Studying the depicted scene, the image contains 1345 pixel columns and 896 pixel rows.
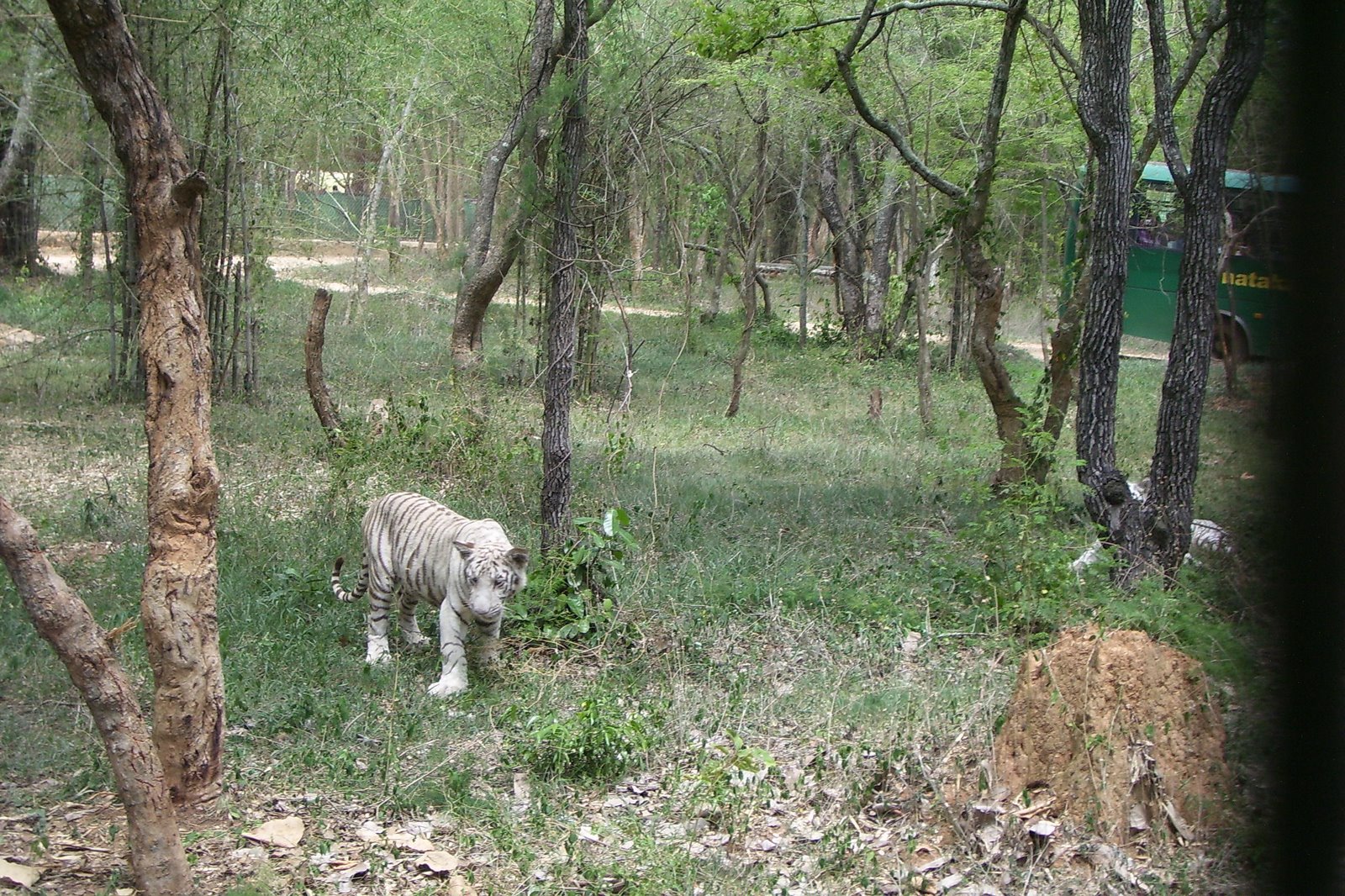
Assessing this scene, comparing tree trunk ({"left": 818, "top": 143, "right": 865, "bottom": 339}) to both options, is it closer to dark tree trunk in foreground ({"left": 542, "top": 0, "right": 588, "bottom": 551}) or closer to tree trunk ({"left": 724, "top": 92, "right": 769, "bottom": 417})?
tree trunk ({"left": 724, "top": 92, "right": 769, "bottom": 417})

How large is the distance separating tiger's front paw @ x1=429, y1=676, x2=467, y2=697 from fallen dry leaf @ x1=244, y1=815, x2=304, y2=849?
1.56 metres

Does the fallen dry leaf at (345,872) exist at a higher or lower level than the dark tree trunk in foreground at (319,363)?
lower

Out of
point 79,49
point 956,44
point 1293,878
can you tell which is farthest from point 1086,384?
point 956,44

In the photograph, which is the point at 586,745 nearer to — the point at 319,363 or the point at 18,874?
the point at 18,874

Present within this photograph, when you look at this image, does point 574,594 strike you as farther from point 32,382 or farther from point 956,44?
point 956,44

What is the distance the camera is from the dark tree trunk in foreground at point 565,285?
696cm

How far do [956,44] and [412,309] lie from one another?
34.8ft

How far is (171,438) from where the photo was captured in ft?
14.5

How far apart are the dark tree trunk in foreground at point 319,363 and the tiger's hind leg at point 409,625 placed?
305 centimetres

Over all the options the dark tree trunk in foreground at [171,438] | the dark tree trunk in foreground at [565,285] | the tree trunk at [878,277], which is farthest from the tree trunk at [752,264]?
the dark tree trunk in foreground at [171,438]

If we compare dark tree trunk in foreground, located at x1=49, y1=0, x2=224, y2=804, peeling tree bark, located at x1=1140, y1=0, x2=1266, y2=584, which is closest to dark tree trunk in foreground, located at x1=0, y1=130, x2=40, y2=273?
dark tree trunk in foreground, located at x1=49, y1=0, x2=224, y2=804

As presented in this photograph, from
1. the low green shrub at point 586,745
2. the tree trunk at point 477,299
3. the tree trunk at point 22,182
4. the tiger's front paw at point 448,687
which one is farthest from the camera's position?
the tree trunk at point 22,182

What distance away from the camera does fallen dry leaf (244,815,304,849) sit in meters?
4.35

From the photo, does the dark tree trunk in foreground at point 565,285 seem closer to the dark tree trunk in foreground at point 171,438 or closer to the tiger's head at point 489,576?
the tiger's head at point 489,576
